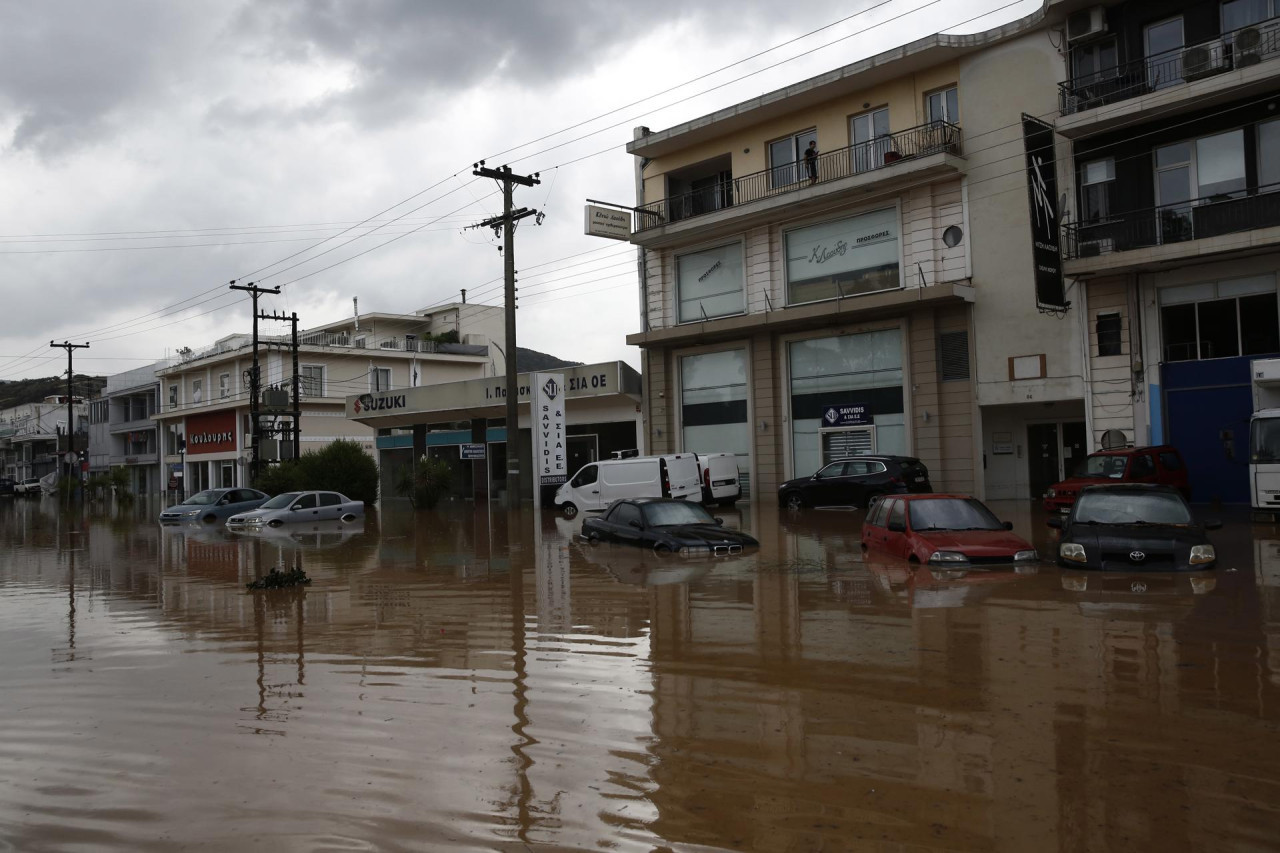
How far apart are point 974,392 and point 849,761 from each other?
2325 centimetres

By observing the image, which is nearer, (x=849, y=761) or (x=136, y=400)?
(x=849, y=761)

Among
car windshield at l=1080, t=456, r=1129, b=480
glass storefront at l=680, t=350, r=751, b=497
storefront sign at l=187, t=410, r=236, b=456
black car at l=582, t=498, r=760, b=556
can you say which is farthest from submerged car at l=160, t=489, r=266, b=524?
storefront sign at l=187, t=410, r=236, b=456

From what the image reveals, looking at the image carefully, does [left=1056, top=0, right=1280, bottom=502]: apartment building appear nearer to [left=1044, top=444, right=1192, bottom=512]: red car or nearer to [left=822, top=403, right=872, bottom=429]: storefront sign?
[left=1044, top=444, right=1192, bottom=512]: red car

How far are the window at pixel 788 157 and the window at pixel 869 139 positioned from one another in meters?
1.37

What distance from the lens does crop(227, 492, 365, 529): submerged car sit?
96.0 ft

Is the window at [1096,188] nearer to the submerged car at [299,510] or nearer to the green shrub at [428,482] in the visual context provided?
the submerged car at [299,510]

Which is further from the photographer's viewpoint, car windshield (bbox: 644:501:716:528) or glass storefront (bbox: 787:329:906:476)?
glass storefront (bbox: 787:329:906:476)

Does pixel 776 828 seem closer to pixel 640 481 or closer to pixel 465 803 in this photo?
pixel 465 803

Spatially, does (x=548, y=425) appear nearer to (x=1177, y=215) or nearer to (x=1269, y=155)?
(x=1177, y=215)

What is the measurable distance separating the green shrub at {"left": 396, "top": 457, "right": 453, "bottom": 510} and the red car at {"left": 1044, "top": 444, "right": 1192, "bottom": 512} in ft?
76.8

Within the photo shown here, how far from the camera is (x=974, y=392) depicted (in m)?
27.2

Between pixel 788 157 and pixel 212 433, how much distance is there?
46.3 m

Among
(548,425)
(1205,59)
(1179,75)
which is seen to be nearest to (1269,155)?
(1205,59)

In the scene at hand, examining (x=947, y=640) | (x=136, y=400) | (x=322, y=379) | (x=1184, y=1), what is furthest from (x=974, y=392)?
(x=136, y=400)
